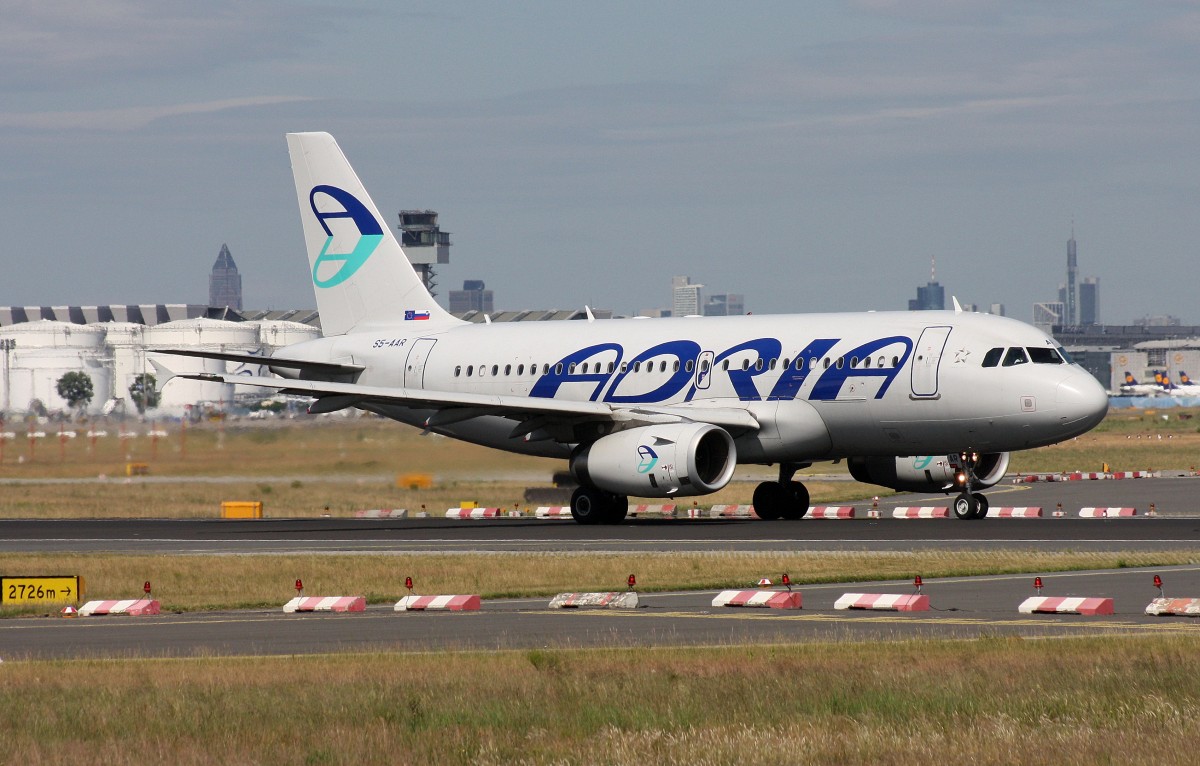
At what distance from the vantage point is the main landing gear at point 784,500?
41.6m

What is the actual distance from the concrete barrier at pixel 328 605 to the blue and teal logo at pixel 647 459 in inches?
594

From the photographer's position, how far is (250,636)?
19688mm

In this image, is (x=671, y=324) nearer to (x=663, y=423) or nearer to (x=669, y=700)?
(x=663, y=423)

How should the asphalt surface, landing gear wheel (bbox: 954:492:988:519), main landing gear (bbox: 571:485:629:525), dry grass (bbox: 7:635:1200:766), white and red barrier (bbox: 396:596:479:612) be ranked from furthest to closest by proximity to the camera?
1. main landing gear (bbox: 571:485:629:525)
2. landing gear wheel (bbox: 954:492:988:519)
3. white and red barrier (bbox: 396:596:479:612)
4. the asphalt surface
5. dry grass (bbox: 7:635:1200:766)

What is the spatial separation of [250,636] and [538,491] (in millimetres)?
32978

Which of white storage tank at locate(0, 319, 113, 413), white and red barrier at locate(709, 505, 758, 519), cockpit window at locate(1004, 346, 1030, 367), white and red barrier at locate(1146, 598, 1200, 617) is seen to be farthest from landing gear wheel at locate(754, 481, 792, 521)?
white storage tank at locate(0, 319, 113, 413)

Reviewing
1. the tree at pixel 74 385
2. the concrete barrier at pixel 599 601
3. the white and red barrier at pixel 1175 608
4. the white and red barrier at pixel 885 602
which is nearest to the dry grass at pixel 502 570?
the concrete barrier at pixel 599 601

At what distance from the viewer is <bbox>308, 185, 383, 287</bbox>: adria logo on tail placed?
4894 cm

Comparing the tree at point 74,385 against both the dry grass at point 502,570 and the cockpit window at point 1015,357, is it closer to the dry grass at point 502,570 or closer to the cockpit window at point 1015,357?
the cockpit window at point 1015,357

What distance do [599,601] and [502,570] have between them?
19.3 ft

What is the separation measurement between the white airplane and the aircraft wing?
0.05 meters

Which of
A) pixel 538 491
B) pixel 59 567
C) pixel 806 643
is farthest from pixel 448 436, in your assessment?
pixel 806 643

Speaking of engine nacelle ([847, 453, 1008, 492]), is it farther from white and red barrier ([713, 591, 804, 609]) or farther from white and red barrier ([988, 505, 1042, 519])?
white and red barrier ([713, 591, 804, 609])

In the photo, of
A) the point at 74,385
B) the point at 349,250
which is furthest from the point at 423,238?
the point at 349,250
